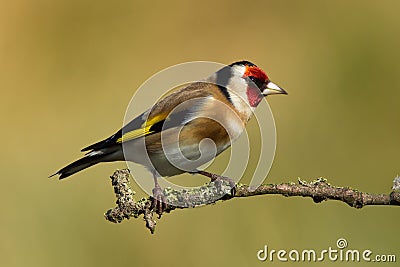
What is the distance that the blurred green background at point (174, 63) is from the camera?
4535 mm

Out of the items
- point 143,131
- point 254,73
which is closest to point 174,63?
point 254,73

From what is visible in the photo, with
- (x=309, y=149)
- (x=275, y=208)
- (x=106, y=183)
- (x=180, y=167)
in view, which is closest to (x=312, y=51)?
(x=309, y=149)

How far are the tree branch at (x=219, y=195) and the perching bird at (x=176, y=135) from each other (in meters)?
0.29

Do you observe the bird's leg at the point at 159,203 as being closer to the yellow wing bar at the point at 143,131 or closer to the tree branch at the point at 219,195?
the tree branch at the point at 219,195

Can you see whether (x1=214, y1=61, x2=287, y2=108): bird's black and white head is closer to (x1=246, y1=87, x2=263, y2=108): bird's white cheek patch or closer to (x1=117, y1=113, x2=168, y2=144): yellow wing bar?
(x1=246, y1=87, x2=263, y2=108): bird's white cheek patch

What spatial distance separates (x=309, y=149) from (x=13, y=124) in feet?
7.04

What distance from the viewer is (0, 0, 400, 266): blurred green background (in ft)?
14.9

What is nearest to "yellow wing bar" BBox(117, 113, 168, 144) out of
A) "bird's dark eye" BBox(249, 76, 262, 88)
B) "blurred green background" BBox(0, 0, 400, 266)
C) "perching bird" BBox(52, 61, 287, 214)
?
"perching bird" BBox(52, 61, 287, 214)

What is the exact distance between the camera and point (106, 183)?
4871 millimetres
